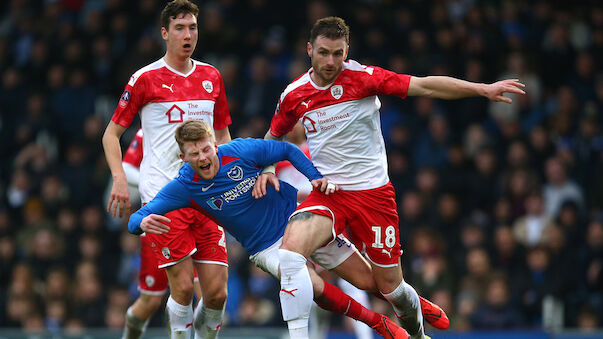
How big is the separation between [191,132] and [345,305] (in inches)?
70.4

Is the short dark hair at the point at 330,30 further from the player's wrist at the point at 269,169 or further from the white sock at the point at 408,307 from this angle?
Result: the white sock at the point at 408,307

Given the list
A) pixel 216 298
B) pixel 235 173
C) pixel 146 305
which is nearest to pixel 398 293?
pixel 216 298

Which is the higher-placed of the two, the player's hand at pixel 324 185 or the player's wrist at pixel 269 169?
the player's wrist at pixel 269 169

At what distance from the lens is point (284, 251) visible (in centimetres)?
655

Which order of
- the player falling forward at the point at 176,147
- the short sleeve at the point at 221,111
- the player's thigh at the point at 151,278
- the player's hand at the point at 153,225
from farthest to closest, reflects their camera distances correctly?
the player's thigh at the point at 151,278
the short sleeve at the point at 221,111
the player falling forward at the point at 176,147
the player's hand at the point at 153,225

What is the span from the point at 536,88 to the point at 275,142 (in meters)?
6.84

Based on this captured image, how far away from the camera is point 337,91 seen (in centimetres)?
689

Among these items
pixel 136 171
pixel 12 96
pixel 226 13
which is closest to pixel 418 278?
pixel 136 171

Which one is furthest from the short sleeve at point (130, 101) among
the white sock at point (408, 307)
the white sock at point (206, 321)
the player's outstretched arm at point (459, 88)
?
the white sock at point (408, 307)

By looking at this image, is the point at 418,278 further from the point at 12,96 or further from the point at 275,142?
the point at 12,96

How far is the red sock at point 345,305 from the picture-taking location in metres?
7.13

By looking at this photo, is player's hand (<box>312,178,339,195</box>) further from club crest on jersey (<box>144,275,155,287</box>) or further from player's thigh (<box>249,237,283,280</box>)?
club crest on jersey (<box>144,275,155,287</box>)

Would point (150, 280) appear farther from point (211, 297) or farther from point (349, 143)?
point (349, 143)

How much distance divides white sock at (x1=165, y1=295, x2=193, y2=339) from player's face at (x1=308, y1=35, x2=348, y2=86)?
209cm
